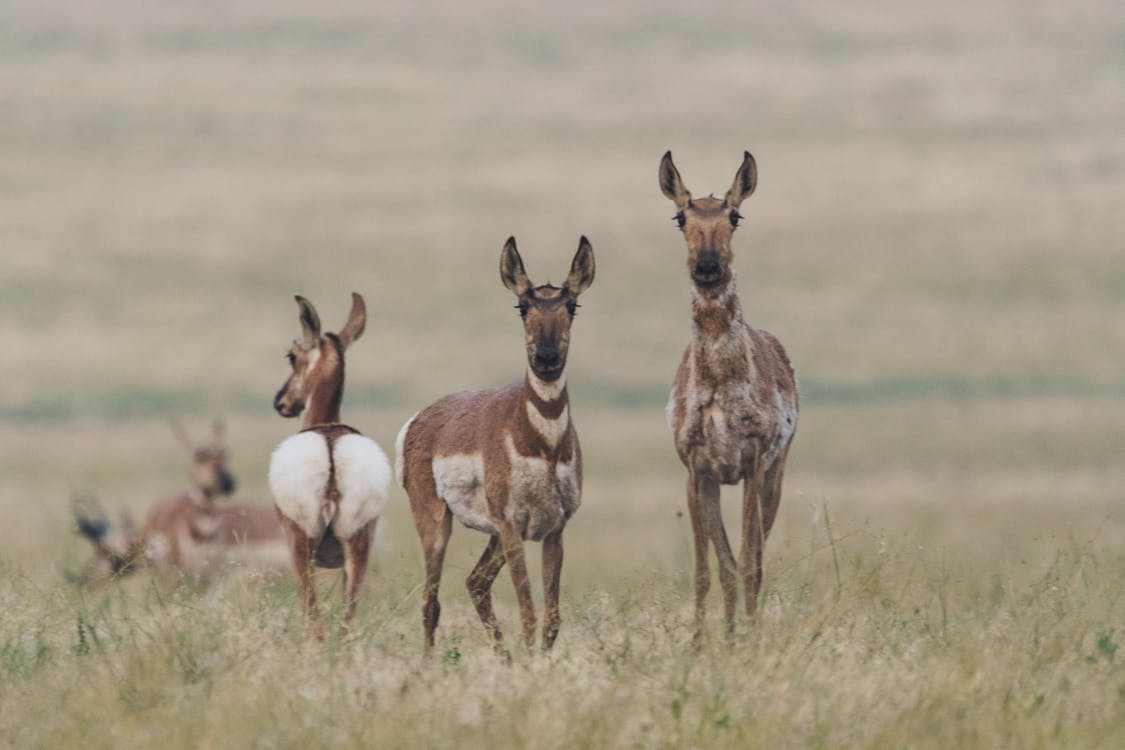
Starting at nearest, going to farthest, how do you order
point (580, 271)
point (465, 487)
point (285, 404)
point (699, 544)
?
point (580, 271), point (465, 487), point (699, 544), point (285, 404)

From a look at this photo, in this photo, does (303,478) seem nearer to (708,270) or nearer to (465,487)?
(465,487)

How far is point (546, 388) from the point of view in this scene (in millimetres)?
9961

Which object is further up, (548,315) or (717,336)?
(548,315)

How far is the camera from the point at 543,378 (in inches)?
393

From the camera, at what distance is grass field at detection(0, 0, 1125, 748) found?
28.7 ft

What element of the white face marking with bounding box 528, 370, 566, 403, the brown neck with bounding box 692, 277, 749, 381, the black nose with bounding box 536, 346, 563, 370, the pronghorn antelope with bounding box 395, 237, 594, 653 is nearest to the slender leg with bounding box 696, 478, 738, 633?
the brown neck with bounding box 692, 277, 749, 381

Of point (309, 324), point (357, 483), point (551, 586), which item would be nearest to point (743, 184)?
point (551, 586)

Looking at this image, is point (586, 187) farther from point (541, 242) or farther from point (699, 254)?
point (699, 254)

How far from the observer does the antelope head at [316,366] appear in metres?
11.8

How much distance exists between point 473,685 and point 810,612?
169cm

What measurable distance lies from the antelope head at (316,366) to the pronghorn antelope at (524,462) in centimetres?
131

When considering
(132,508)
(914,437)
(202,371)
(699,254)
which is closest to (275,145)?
(202,371)

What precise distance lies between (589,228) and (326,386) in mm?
56547

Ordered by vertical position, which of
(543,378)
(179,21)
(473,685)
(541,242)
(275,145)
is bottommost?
(473,685)
